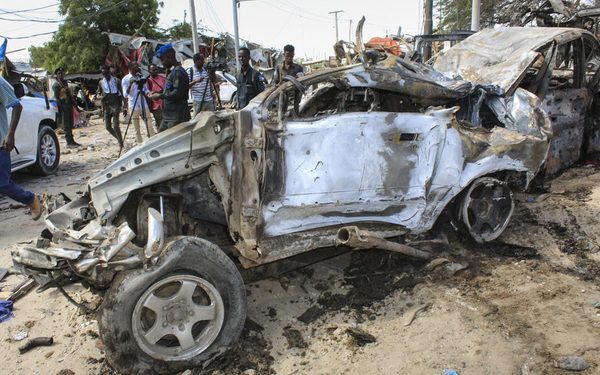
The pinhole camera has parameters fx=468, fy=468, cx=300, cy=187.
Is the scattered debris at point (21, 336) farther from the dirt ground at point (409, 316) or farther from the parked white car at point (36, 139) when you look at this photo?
the parked white car at point (36, 139)

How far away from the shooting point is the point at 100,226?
9.62 feet

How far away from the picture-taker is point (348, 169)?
3459mm

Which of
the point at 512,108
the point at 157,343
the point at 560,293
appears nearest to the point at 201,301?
the point at 157,343

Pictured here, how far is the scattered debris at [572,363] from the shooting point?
267 cm

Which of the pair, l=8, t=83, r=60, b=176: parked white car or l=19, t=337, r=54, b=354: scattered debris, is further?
l=8, t=83, r=60, b=176: parked white car

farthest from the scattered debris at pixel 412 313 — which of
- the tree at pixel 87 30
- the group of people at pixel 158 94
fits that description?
the tree at pixel 87 30

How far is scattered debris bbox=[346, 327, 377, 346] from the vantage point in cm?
310

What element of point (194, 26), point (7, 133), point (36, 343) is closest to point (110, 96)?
point (7, 133)

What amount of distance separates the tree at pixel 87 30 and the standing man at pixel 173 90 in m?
22.1

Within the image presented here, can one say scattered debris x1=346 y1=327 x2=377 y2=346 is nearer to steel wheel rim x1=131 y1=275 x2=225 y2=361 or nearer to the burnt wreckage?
the burnt wreckage

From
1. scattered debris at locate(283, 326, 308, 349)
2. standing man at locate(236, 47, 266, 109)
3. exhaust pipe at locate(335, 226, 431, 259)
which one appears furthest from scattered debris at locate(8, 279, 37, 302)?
standing man at locate(236, 47, 266, 109)

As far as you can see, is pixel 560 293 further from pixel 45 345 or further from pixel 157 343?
pixel 45 345

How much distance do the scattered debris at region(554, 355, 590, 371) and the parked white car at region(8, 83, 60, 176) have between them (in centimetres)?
717

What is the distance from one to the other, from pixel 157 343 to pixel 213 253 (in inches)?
26.1
